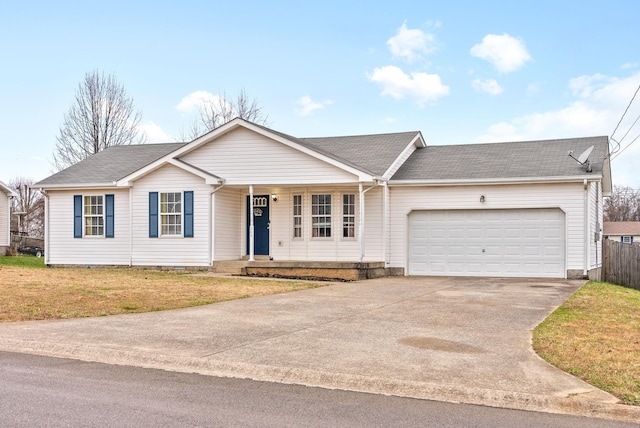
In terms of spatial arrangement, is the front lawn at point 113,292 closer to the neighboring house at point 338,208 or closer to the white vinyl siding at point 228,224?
the white vinyl siding at point 228,224

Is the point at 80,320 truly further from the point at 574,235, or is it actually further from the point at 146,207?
the point at 574,235

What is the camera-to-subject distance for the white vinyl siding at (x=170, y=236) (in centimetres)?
2170

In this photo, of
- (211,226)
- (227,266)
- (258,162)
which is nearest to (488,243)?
(258,162)

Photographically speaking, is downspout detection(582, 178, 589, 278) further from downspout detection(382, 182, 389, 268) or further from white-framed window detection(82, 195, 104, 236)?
white-framed window detection(82, 195, 104, 236)

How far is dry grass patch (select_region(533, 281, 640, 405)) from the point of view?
21.1ft

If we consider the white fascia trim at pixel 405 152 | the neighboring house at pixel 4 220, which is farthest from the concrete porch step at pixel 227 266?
the neighboring house at pixel 4 220

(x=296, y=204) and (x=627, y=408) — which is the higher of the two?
(x=296, y=204)

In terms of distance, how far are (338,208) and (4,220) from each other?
69.1 feet

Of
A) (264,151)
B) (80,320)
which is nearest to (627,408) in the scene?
(80,320)

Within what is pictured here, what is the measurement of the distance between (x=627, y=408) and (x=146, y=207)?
19.3 m

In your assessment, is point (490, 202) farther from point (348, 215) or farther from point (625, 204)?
point (625, 204)

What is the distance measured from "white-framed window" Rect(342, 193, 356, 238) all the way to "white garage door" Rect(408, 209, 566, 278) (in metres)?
1.99

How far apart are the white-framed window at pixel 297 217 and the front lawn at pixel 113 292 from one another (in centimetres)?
373

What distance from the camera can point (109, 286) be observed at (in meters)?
15.6
